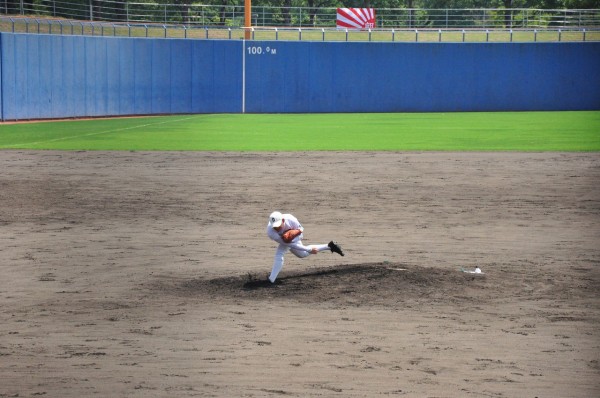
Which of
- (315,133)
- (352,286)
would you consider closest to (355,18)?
(315,133)

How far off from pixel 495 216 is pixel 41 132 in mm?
20012

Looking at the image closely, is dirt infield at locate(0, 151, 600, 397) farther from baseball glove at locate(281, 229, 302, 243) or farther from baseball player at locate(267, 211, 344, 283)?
baseball glove at locate(281, 229, 302, 243)

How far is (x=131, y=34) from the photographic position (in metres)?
43.8

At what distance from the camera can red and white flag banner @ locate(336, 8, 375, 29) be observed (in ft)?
170

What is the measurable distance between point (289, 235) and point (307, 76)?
124 ft

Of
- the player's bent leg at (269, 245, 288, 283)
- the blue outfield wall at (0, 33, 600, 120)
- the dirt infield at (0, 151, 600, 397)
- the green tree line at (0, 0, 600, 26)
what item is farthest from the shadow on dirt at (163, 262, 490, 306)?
the blue outfield wall at (0, 33, 600, 120)

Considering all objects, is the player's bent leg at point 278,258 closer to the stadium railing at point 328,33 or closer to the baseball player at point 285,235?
the baseball player at point 285,235

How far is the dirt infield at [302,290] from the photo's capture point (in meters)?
7.51

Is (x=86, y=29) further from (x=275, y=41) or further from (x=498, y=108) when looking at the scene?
(x=498, y=108)

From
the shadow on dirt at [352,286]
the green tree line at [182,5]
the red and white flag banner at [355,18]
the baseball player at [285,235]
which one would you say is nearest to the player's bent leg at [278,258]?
the baseball player at [285,235]

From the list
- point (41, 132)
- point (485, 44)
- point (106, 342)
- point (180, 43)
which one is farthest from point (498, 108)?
point (106, 342)

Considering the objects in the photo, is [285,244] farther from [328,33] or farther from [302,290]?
[328,33]

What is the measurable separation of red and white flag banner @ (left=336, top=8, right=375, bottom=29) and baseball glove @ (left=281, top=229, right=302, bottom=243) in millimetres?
42514

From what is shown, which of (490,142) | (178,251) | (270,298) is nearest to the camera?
(270,298)
